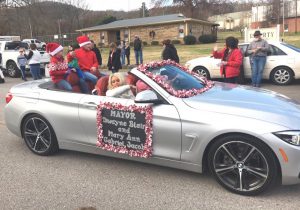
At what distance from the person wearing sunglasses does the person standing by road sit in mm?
6821

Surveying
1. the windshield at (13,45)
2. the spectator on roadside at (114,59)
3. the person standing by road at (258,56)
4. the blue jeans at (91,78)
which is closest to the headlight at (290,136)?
the blue jeans at (91,78)

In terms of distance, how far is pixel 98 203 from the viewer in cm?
393

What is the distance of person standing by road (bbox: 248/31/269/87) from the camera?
10.9m

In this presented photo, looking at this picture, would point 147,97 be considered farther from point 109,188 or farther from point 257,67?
point 257,67

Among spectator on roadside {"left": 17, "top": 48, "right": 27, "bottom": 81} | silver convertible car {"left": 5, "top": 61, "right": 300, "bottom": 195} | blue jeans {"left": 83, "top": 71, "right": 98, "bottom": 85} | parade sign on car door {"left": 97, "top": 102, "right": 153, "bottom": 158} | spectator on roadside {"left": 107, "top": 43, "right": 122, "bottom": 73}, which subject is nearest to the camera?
silver convertible car {"left": 5, "top": 61, "right": 300, "bottom": 195}

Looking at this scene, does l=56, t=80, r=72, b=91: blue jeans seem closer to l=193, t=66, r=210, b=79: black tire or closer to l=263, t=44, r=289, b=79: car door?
l=193, t=66, r=210, b=79: black tire

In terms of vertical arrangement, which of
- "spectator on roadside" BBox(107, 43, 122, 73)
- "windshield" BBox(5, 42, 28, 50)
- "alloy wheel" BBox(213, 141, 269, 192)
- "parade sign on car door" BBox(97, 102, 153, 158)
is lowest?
"alloy wheel" BBox(213, 141, 269, 192)

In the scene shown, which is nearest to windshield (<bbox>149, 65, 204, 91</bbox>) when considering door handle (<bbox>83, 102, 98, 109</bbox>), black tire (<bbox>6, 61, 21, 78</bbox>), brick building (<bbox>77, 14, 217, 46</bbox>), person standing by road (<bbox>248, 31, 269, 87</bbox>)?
door handle (<bbox>83, 102, 98, 109</bbox>)

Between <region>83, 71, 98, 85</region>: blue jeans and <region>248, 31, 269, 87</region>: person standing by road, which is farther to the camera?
<region>248, 31, 269, 87</region>: person standing by road

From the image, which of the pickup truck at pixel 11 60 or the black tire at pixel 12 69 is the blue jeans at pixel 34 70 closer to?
the pickup truck at pixel 11 60

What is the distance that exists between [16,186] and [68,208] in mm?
990

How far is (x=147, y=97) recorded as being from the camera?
4262 millimetres

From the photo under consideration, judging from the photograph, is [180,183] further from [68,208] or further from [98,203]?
[68,208]

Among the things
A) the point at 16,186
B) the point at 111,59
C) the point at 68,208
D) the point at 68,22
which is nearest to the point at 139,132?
the point at 68,208
